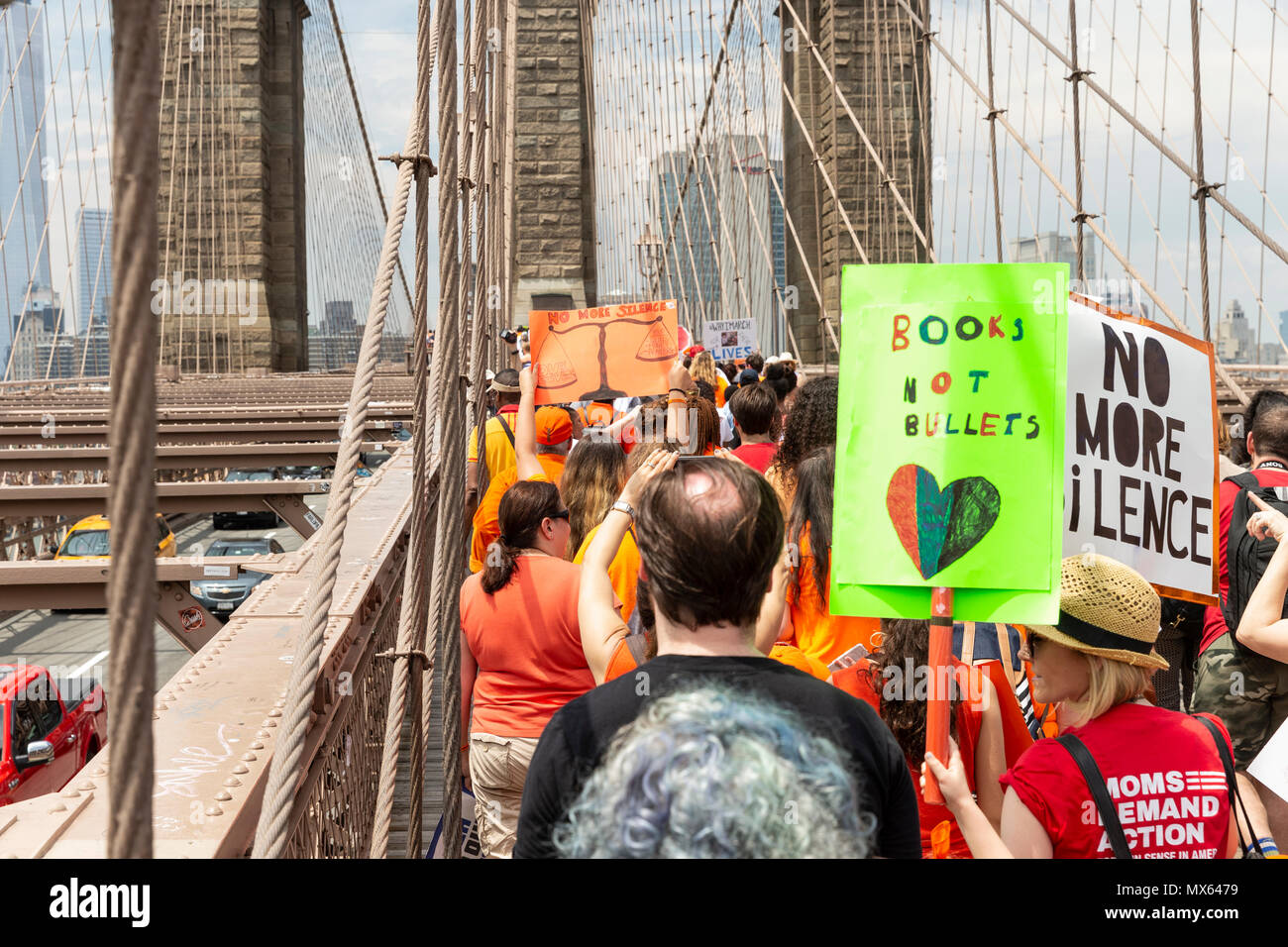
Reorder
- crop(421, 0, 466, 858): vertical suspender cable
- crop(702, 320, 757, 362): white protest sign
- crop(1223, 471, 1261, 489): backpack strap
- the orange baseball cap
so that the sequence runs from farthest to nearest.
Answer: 1. crop(702, 320, 757, 362): white protest sign
2. the orange baseball cap
3. crop(1223, 471, 1261, 489): backpack strap
4. crop(421, 0, 466, 858): vertical suspender cable

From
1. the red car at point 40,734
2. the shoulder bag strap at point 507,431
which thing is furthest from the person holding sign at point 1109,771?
the red car at point 40,734

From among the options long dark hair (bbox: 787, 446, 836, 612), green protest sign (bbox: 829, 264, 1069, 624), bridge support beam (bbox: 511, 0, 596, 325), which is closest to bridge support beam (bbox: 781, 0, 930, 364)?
bridge support beam (bbox: 511, 0, 596, 325)

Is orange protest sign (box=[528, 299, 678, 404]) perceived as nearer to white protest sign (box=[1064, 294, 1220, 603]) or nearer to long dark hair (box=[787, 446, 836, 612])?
long dark hair (box=[787, 446, 836, 612])

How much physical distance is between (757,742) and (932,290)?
787 mm

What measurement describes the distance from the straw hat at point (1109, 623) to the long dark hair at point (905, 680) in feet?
0.75

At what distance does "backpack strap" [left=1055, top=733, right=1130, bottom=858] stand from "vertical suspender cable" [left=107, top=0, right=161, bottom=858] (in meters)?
1.14

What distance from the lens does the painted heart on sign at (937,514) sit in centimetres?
152

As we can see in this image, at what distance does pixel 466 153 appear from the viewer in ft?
11.6

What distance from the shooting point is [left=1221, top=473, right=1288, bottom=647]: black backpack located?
252 centimetres

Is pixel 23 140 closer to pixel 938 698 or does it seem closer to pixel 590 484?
pixel 590 484

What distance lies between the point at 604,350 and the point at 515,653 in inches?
78.8

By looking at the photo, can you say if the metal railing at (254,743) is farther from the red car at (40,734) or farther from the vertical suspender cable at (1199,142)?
the vertical suspender cable at (1199,142)
